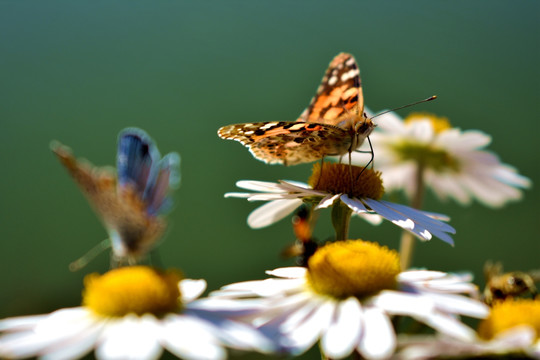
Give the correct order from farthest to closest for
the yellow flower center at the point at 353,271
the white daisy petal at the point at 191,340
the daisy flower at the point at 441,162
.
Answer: the daisy flower at the point at 441,162 → the yellow flower center at the point at 353,271 → the white daisy petal at the point at 191,340

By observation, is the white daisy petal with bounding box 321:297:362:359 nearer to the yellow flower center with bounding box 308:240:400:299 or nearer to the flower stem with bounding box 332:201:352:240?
the yellow flower center with bounding box 308:240:400:299

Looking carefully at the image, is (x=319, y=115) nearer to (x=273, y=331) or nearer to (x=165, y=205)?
(x=165, y=205)

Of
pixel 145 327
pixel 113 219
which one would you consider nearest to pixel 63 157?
pixel 113 219

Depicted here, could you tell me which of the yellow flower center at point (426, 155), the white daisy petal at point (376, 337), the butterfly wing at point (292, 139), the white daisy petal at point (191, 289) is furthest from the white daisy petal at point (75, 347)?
the yellow flower center at point (426, 155)

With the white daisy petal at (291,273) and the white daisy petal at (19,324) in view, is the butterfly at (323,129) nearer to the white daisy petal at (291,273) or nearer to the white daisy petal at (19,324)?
the white daisy petal at (291,273)

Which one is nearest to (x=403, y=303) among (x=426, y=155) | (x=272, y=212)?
(x=272, y=212)

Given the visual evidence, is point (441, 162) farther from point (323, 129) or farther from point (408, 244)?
point (323, 129)
